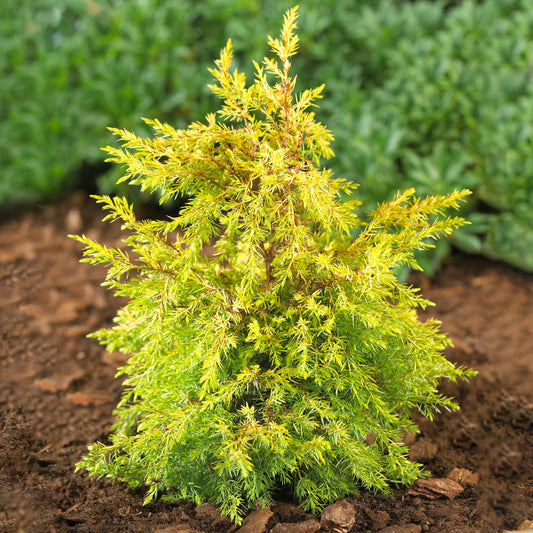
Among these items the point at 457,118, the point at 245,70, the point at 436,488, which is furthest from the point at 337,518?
the point at 245,70

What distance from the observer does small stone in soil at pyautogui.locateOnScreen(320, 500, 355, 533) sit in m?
2.15

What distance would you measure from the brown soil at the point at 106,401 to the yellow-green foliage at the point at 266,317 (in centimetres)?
16

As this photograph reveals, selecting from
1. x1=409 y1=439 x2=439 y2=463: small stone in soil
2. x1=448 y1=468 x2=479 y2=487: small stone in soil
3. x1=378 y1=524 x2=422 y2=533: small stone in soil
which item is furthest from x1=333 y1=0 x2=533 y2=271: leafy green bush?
x1=378 y1=524 x2=422 y2=533: small stone in soil

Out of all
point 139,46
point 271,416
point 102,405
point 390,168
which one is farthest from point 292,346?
point 139,46

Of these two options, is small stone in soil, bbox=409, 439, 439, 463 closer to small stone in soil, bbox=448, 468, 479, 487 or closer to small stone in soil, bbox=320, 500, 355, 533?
small stone in soil, bbox=448, 468, 479, 487

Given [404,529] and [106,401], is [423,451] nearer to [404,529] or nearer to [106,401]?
[404,529]

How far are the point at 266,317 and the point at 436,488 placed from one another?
968mm

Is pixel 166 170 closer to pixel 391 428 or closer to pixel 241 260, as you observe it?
pixel 241 260

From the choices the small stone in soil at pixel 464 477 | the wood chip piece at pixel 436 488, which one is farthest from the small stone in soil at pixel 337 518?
the small stone in soil at pixel 464 477

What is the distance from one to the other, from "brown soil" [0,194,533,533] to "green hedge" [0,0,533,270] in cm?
38

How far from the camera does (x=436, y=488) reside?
2.45 metres

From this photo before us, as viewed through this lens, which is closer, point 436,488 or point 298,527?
point 298,527

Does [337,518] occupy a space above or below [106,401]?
below

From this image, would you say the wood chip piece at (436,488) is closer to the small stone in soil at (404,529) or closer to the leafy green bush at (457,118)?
the small stone in soil at (404,529)
